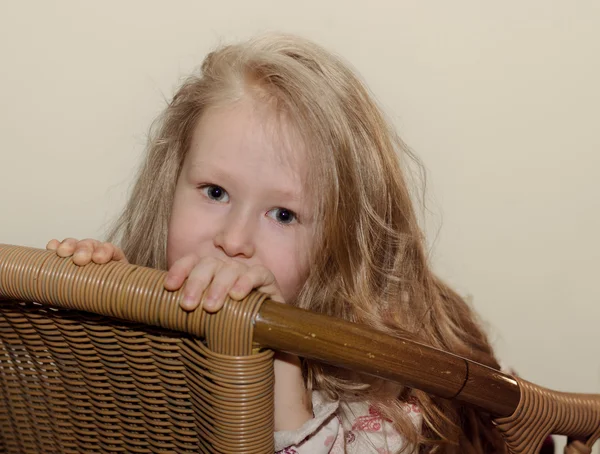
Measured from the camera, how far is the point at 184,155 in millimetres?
1368

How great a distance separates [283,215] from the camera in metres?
1.20

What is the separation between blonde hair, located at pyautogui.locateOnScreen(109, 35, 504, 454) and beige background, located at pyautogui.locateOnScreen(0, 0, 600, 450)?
0.45 feet

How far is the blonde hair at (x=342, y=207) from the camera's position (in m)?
1.21

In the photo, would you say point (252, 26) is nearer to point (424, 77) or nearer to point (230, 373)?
point (424, 77)

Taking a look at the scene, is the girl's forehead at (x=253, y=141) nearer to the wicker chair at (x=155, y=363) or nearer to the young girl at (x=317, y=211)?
the young girl at (x=317, y=211)

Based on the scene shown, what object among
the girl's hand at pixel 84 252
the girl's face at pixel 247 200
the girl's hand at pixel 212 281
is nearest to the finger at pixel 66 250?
the girl's hand at pixel 84 252

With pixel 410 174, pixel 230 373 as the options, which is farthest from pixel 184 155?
pixel 230 373

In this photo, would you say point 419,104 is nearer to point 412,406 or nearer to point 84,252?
point 412,406

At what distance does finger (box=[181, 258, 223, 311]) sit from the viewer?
0.67 meters

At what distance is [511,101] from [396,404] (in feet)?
2.45

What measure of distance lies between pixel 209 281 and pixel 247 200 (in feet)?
1.51

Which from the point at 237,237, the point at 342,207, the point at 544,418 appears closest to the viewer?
the point at 544,418

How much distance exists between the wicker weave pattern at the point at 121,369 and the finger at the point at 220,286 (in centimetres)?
1

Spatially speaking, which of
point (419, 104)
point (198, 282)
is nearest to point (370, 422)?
point (198, 282)
